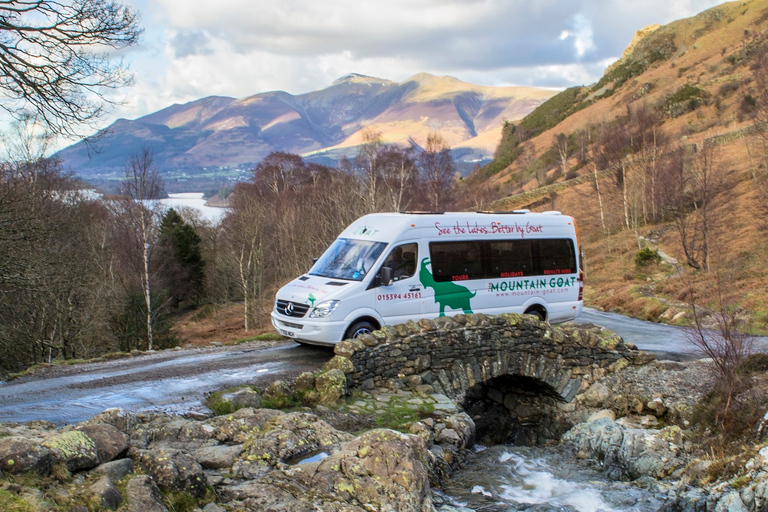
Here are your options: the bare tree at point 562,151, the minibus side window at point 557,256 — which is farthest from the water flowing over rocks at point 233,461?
the bare tree at point 562,151

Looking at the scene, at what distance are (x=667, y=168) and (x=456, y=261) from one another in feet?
85.6

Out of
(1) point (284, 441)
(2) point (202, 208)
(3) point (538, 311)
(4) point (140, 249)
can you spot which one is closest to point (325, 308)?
(1) point (284, 441)

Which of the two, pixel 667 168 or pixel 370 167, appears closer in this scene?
pixel 667 168

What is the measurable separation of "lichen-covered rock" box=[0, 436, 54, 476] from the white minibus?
6.48m

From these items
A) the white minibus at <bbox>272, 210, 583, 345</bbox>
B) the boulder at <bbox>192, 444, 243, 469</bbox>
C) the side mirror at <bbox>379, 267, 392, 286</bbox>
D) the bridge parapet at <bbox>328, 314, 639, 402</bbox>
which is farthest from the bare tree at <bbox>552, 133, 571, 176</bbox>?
the boulder at <bbox>192, 444, 243, 469</bbox>

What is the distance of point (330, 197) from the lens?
36688 millimetres

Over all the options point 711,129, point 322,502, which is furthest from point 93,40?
point 711,129

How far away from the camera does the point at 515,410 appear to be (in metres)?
14.4

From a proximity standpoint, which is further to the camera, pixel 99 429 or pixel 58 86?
pixel 58 86

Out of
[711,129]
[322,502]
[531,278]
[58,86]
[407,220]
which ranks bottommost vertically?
[322,502]

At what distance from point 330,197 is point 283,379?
26.6 meters

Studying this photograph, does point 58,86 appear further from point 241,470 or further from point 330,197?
point 330,197

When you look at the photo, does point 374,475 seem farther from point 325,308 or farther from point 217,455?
point 325,308

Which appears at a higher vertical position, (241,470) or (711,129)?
(711,129)
